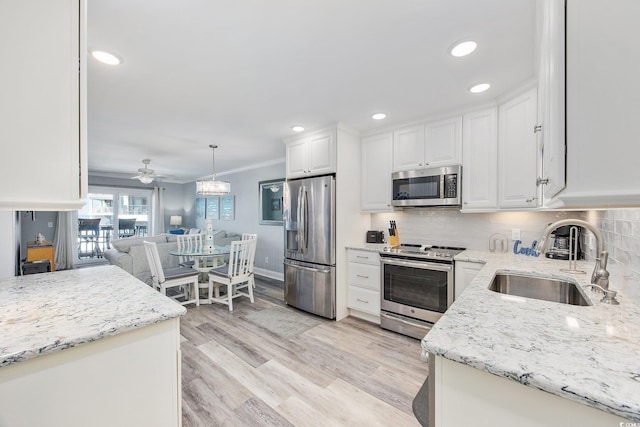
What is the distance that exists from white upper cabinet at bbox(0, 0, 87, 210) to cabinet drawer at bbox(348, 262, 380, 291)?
106 inches

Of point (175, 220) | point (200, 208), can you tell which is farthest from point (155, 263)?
point (175, 220)

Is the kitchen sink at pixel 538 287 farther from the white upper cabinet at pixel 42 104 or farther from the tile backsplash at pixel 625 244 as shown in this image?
the white upper cabinet at pixel 42 104

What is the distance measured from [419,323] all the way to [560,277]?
137 centimetres

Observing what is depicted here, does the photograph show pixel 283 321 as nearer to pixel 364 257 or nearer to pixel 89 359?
pixel 364 257

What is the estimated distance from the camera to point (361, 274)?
125 inches

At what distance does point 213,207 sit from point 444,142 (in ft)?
20.3

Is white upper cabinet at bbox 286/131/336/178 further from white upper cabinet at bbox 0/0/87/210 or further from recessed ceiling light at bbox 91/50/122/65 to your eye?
white upper cabinet at bbox 0/0/87/210

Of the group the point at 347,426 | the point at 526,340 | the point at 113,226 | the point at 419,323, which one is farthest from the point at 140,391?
the point at 113,226

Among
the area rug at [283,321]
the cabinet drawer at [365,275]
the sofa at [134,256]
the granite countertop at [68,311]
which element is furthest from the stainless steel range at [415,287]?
the sofa at [134,256]

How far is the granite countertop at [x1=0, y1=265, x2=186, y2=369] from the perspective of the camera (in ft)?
2.74

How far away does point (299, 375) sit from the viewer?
214cm

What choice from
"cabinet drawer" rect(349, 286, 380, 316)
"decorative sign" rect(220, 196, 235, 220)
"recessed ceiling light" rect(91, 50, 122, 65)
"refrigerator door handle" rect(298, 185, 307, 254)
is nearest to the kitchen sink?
"cabinet drawer" rect(349, 286, 380, 316)

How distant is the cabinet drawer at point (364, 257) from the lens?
3.06m

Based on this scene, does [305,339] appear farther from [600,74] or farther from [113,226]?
[113,226]
